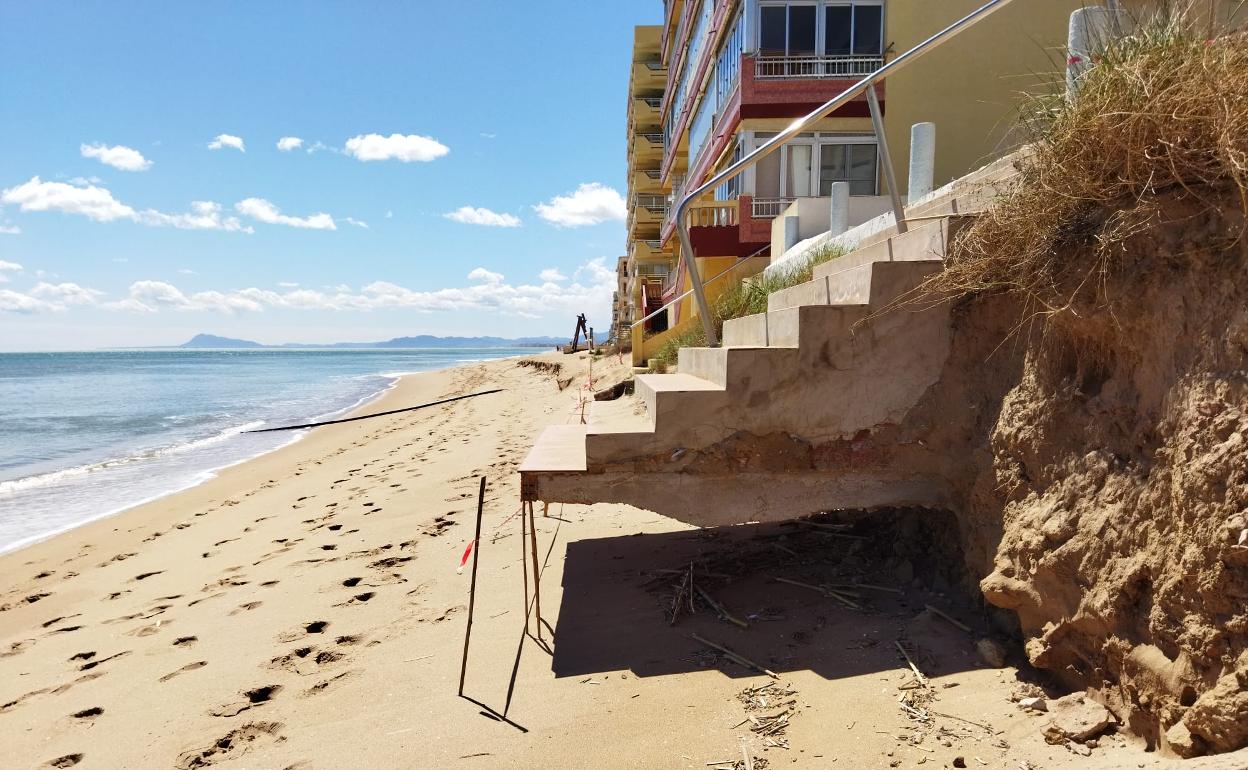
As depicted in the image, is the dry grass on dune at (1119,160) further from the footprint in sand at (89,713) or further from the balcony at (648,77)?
the balcony at (648,77)

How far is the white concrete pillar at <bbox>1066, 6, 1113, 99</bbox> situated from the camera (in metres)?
2.89

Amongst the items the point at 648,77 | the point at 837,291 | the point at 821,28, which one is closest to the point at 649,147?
the point at 648,77

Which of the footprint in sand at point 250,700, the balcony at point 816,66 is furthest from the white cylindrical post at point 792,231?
the footprint in sand at point 250,700

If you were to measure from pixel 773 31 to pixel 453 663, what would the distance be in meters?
14.0

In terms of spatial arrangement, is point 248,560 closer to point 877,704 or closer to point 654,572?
point 654,572

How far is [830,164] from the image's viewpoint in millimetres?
14109

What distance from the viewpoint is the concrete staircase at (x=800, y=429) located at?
3.66m

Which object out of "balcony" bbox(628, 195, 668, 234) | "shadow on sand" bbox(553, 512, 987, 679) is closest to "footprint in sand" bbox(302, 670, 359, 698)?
"shadow on sand" bbox(553, 512, 987, 679)

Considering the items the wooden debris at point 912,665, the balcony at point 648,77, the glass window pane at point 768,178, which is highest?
the balcony at point 648,77

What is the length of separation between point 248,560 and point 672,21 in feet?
84.2

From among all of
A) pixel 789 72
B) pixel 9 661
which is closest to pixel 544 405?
pixel 789 72

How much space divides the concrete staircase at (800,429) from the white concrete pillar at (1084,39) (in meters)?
→ 0.83

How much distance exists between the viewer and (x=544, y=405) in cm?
1597

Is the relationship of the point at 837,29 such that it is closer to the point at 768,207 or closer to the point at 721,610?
the point at 768,207
